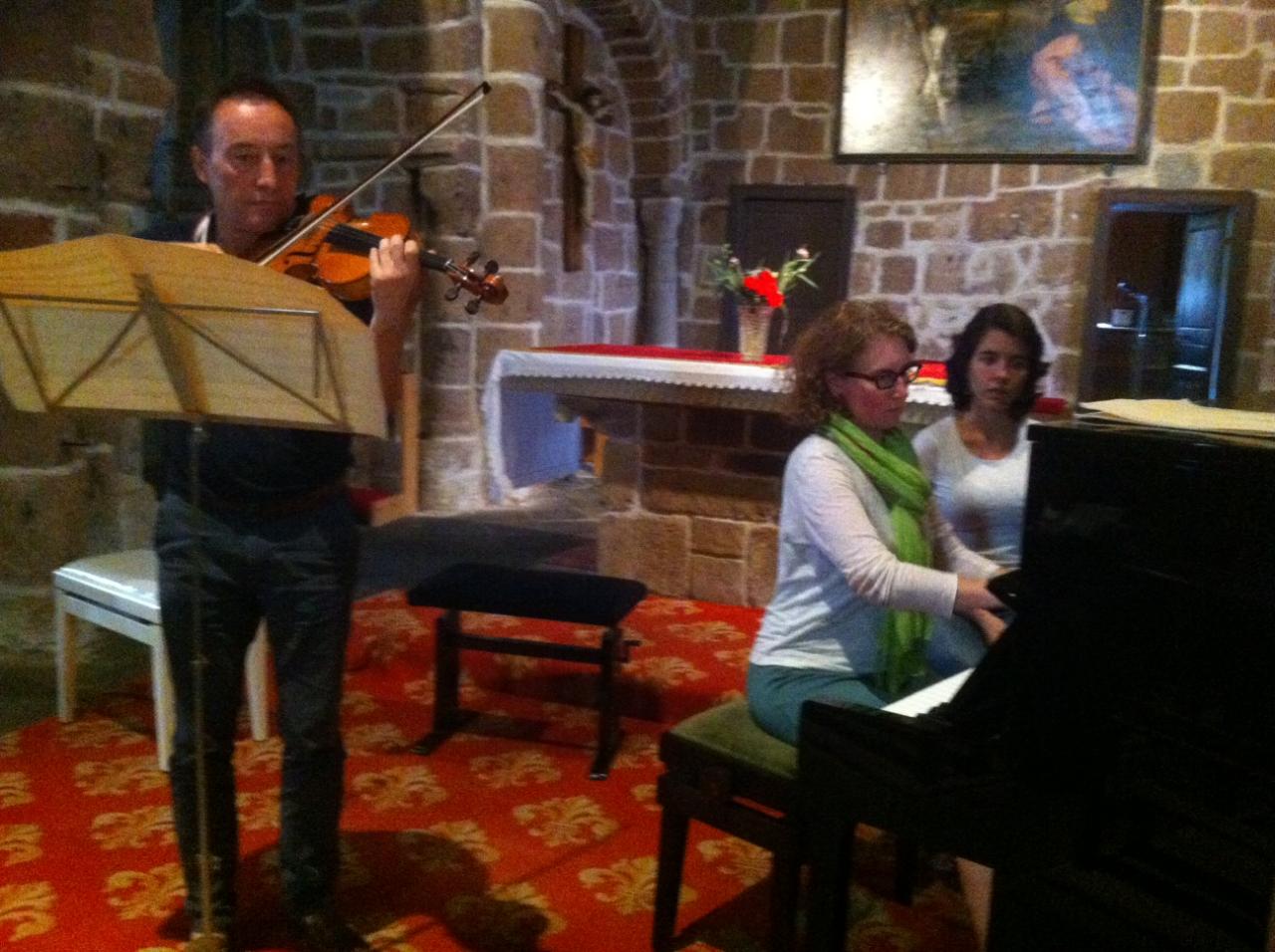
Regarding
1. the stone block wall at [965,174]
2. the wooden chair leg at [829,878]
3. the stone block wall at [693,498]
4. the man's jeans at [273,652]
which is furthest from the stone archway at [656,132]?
the wooden chair leg at [829,878]

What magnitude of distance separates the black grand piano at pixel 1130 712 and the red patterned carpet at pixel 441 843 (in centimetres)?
91

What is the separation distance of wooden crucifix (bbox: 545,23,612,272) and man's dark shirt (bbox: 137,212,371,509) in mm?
4764

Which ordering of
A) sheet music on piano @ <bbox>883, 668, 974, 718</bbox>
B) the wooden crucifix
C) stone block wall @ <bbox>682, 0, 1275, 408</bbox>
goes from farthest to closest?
the wooden crucifix < stone block wall @ <bbox>682, 0, 1275, 408</bbox> < sheet music on piano @ <bbox>883, 668, 974, 718</bbox>

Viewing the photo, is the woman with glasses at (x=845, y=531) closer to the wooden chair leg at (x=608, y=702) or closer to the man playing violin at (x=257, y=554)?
the man playing violin at (x=257, y=554)

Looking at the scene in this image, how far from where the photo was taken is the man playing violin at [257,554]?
1687 millimetres

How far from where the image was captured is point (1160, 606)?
112 cm

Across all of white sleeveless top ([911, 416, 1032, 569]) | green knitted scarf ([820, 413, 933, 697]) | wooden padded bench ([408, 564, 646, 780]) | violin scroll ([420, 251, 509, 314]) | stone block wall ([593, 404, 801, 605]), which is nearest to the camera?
green knitted scarf ([820, 413, 933, 697])

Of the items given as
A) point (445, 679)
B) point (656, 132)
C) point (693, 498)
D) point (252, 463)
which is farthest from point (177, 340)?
point (656, 132)

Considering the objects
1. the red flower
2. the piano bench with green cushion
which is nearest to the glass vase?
the red flower

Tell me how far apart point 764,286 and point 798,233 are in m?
3.19

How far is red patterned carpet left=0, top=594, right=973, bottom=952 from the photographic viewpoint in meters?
2.05

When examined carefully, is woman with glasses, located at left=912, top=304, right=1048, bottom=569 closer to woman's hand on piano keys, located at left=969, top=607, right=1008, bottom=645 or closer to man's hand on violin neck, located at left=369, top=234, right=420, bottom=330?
woman's hand on piano keys, located at left=969, top=607, right=1008, bottom=645

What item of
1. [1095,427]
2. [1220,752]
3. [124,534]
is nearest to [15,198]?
[124,534]

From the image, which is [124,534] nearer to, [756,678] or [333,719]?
[333,719]
